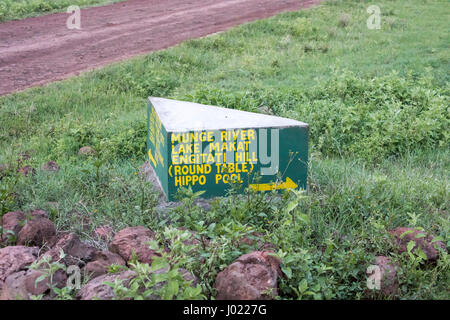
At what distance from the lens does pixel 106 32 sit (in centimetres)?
1012

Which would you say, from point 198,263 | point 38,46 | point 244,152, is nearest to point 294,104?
point 244,152

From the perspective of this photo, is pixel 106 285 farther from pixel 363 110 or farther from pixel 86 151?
pixel 363 110

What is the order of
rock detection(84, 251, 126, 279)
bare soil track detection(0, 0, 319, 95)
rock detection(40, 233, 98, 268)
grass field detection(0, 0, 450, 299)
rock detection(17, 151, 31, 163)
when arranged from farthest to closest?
bare soil track detection(0, 0, 319, 95)
rock detection(17, 151, 31, 163)
grass field detection(0, 0, 450, 299)
rock detection(40, 233, 98, 268)
rock detection(84, 251, 126, 279)

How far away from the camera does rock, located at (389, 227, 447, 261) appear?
142 inches

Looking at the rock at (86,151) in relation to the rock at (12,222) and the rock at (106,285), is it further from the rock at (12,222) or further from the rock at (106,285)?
the rock at (106,285)

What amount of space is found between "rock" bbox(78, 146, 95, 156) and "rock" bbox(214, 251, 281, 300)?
277 cm

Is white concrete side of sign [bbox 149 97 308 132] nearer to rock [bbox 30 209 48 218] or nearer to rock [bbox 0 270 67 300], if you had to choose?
rock [bbox 30 209 48 218]

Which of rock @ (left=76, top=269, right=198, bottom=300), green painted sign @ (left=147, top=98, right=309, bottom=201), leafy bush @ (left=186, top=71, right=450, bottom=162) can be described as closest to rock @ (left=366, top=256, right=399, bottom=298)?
rock @ (left=76, top=269, right=198, bottom=300)

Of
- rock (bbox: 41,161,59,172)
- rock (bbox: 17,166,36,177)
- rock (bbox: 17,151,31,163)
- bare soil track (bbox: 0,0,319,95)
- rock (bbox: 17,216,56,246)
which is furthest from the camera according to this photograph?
bare soil track (bbox: 0,0,319,95)

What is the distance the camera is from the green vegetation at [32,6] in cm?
1091

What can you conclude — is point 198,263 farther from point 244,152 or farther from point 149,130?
point 149,130

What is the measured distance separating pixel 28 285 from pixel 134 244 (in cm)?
65

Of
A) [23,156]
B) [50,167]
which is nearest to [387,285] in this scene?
[50,167]
